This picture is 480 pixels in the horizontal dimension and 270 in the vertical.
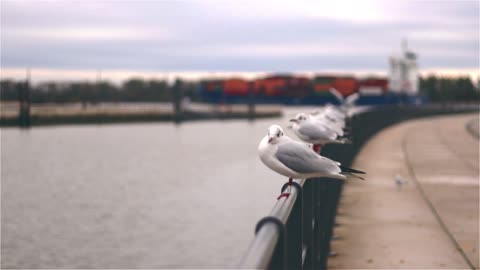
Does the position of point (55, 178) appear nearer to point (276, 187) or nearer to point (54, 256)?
point (276, 187)

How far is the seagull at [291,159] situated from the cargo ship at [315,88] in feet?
518

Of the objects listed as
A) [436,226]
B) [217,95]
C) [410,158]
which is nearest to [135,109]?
[217,95]

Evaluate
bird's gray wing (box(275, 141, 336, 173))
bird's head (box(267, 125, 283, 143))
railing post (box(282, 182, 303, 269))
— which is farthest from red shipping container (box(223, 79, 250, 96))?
railing post (box(282, 182, 303, 269))

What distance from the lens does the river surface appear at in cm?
2000

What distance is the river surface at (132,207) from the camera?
20.0 metres

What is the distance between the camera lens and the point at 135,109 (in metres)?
118

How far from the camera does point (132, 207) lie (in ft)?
94.3

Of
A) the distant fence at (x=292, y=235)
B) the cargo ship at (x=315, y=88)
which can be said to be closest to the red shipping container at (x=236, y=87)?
the cargo ship at (x=315, y=88)

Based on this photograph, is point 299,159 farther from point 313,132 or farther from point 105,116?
point 105,116

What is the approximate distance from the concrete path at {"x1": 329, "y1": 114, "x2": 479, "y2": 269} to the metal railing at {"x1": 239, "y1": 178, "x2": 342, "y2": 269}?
1018 mm

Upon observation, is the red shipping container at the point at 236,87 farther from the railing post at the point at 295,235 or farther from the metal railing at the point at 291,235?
the railing post at the point at 295,235

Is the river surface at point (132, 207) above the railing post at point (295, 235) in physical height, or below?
below

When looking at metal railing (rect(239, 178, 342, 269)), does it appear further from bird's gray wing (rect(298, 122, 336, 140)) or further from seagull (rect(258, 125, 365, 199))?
bird's gray wing (rect(298, 122, 336, 140))

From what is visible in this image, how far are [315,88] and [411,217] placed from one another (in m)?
159
